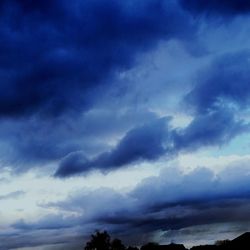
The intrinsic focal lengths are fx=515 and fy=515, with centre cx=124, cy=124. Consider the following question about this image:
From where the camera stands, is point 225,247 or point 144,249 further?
point 144,249

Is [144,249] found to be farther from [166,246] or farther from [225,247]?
[225,247]

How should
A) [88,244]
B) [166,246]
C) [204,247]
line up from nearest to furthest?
[204,247] → [166,246] → [88,244]

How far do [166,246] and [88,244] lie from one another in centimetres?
5110

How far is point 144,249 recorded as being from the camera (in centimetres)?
11856

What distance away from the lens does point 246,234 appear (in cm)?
9631

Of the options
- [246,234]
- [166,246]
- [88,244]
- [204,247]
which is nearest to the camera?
[246,234]

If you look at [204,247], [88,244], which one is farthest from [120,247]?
[204,247]

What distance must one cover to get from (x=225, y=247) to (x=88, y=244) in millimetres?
73115

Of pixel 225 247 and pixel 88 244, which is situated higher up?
pixel 88 244

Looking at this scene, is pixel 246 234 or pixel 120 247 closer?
pixel 246 234

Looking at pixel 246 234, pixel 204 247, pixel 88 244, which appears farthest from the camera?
pixel 88 244

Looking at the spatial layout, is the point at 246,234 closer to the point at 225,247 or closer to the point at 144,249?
the point at 225,247

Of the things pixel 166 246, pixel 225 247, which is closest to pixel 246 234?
pixel 225 247

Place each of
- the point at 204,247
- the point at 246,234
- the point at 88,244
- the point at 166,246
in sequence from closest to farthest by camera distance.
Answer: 1. the point at 246,234
2. the point at 204,247
3. the point at 166,246
4. the point at 88,244
